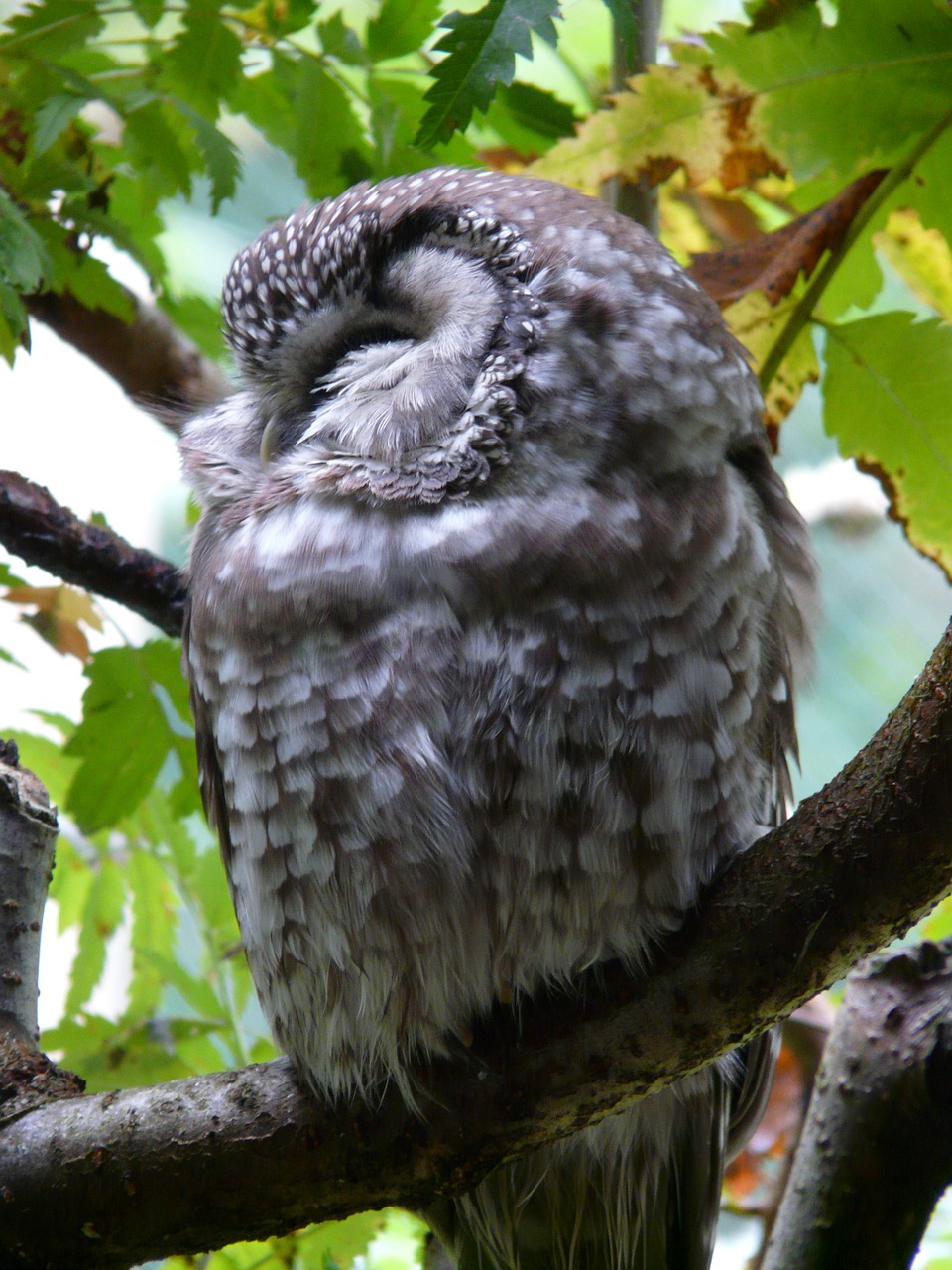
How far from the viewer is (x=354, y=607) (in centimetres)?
142

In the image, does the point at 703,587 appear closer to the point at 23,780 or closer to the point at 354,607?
the point at 354,607

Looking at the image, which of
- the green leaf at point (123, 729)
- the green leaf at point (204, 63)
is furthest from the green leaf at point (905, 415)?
the green leaf at point (123, 729)

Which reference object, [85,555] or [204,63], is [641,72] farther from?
[85,555]

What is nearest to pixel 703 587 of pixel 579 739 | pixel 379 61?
pixel 579 739

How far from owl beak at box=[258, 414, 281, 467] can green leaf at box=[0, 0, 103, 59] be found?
61cm

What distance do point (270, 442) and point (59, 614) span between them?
0.60m

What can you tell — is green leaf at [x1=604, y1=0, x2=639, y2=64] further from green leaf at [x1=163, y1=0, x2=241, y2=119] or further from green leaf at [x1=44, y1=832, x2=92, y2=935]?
green leaf at [x1=44, y1=832, x2=92, y2=935]

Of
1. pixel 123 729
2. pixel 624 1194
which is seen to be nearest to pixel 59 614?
pixel 123 729

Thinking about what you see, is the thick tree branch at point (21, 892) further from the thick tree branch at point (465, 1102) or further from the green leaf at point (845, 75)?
the green leaf at point (845, 75)

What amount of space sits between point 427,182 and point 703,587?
0.72 meters

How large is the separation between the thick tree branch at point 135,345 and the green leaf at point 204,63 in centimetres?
58

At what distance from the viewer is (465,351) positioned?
1.53 meters

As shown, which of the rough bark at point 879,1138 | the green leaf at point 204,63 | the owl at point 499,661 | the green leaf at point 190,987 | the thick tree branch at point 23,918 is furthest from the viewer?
the green leaf at point 190,987

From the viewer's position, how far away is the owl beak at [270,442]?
169 centimetres
